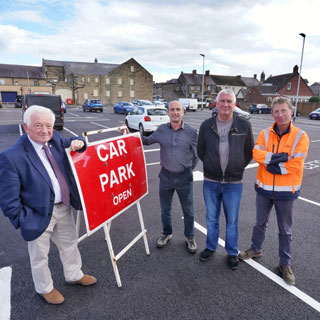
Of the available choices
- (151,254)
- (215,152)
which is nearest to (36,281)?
(151,254)

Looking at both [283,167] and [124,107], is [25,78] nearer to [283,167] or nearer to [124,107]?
[124,107]

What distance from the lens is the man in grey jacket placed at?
2.96 m

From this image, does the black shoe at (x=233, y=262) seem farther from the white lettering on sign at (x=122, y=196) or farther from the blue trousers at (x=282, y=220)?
the white lettering on sign at (x=122, y=196)

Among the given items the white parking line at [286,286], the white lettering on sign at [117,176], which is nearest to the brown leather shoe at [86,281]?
the white lettering on sign at [117,176]

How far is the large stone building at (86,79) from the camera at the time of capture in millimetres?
57688

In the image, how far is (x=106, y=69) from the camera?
202 ft

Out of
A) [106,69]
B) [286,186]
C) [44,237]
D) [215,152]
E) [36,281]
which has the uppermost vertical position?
[106,69]

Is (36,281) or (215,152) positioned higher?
(215,152)

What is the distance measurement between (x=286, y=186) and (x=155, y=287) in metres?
1.87

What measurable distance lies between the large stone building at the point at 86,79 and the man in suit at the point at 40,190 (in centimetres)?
5762

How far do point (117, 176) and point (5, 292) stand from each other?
68.6 inches

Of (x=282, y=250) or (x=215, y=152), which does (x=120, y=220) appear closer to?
(x=215, y=152)

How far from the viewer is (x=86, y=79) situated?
190 feet

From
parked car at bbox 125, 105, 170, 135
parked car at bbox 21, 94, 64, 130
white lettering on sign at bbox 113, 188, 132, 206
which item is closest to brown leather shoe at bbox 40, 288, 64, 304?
white lettering on sign at bbox 113, 188, 132, 206
